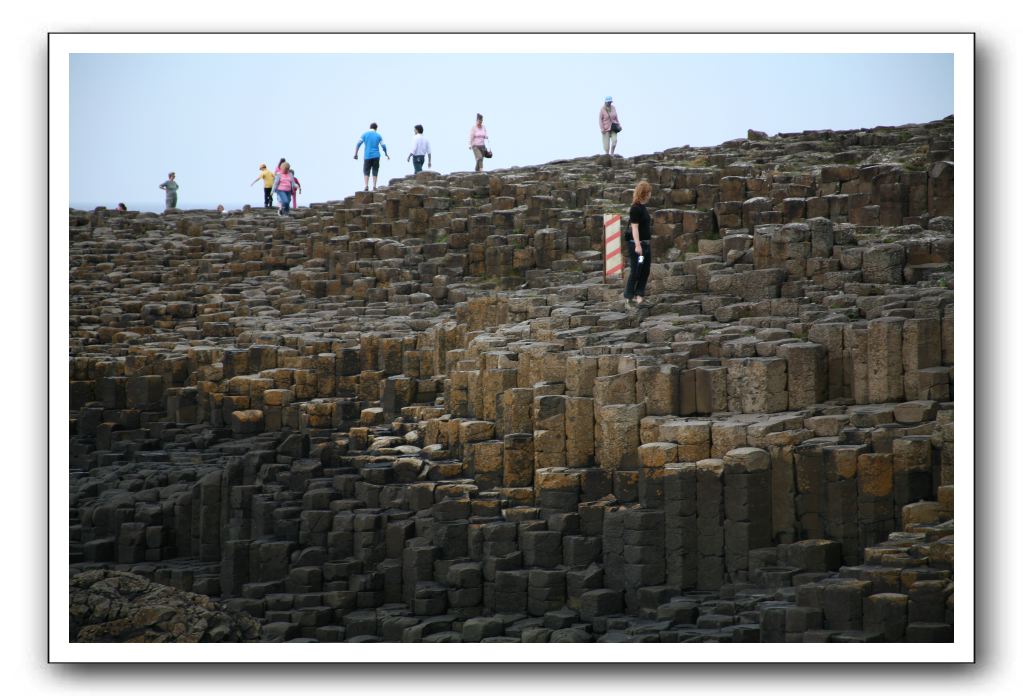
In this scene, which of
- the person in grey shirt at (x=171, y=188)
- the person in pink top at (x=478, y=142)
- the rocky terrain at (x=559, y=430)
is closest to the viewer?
the rocky terrain at (x=559, y=430)

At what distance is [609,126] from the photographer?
24.2 m

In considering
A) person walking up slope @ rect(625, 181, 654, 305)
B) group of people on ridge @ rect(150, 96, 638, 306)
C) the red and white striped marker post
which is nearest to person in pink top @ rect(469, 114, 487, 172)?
group of people on ridge @ rect(150, 96, 638, 306)

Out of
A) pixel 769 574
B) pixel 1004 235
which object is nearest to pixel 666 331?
pixel 769 574

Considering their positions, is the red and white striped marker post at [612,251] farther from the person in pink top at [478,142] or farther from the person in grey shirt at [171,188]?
the person in grey shirt at [171,188]

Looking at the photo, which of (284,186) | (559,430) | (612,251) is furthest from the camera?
(284,186)

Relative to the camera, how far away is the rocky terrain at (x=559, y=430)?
17.8 m

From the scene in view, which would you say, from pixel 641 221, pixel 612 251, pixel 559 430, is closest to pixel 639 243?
pixel 641 221

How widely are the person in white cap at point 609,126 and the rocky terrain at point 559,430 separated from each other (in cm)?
101

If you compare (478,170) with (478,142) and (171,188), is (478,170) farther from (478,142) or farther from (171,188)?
(171,188)

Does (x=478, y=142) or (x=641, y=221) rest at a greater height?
(x=478, y=142)

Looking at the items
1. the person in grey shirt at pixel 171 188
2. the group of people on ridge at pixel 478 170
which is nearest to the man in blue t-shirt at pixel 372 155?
the group of people on ridge at pixel 478 170

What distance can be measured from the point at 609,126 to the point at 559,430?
5645 millimetres

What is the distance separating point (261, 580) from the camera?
21359 mm

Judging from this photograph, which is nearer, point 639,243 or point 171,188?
point 639,243
